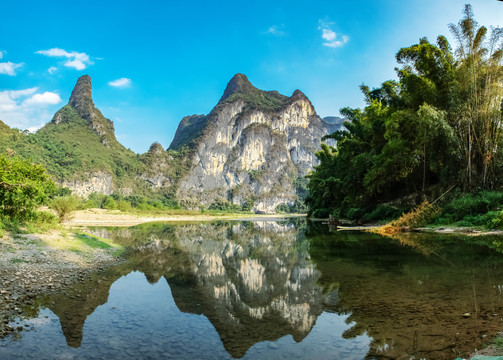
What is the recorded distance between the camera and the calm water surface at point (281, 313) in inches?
156

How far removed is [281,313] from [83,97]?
216 metres

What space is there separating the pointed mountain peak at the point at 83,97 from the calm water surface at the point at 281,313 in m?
203

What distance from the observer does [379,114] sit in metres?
28.6

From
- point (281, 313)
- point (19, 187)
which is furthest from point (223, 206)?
point (281, 313)

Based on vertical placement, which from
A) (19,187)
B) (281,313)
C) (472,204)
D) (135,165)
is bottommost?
(281,313)

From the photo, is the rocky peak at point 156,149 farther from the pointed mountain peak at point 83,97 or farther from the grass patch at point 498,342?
the grass patch at point 498,342

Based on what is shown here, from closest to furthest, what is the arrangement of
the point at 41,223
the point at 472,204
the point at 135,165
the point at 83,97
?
the point at 41,223
the point at 472,204
the point at 135,165
the point at 83,97

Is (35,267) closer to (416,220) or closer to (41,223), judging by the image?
(41,223)

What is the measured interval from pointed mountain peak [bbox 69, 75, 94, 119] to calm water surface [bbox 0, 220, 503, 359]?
20340 centimetres

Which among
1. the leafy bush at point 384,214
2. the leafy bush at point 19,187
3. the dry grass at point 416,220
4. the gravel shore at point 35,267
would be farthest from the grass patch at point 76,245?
the leafy bush at point 384,214

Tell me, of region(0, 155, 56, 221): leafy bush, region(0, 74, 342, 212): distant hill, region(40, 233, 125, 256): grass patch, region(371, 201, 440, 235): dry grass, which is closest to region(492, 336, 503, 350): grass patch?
region(40, 233, 125, 256): grass patch

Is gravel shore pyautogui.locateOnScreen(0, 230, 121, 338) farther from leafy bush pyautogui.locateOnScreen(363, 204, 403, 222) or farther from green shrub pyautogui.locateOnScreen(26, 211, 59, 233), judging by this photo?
leafy bush pyautogui.locateOnScreen(363, 204, 403, 222)

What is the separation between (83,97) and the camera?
19012 cm

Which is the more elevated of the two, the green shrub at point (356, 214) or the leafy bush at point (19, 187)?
the leafy bush at point (19, 187)
